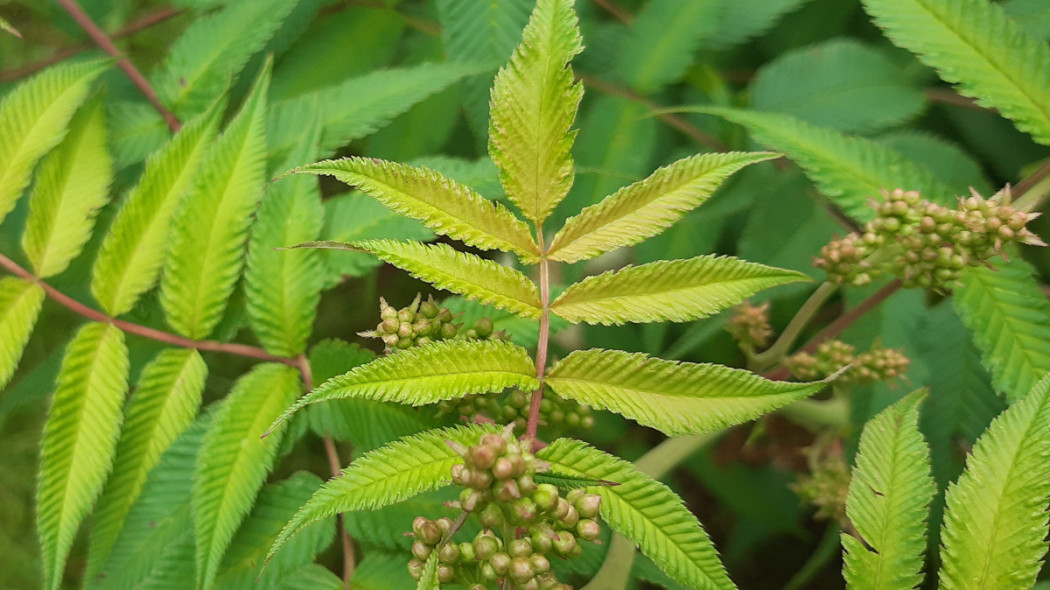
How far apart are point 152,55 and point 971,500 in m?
2.73

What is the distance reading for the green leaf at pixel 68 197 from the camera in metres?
1.36

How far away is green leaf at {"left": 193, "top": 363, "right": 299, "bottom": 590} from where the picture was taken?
1.16m

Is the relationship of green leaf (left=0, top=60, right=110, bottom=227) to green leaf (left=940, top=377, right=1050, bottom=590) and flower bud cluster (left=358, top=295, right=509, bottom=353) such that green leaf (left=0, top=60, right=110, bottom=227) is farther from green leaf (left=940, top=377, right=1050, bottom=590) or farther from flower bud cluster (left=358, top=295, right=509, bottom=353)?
green leaf (left=940, top=377, right=1050, bottom=590)

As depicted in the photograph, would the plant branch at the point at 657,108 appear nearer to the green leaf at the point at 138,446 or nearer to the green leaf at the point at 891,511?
the green leaf at the point at 891,511

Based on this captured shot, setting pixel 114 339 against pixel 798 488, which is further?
pixel 798 488

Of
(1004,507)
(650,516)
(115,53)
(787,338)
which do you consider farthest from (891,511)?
(115,53)

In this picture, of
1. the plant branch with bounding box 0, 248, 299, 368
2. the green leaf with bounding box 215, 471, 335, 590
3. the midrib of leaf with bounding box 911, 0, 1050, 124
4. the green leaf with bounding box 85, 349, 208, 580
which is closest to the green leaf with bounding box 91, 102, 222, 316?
the plant branch with bounding box 0, 248, 299, 368

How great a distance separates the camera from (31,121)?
1351mm

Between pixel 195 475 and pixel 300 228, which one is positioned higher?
pixel 300 228

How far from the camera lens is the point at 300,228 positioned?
4.32ft

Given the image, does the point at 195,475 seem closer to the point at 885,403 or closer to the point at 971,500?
the point at 971,500

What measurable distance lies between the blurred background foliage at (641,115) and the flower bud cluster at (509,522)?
416 mm

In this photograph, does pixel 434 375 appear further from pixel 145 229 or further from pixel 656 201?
pixel 145 229

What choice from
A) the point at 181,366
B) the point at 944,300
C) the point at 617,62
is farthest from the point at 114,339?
the point at 944,300
